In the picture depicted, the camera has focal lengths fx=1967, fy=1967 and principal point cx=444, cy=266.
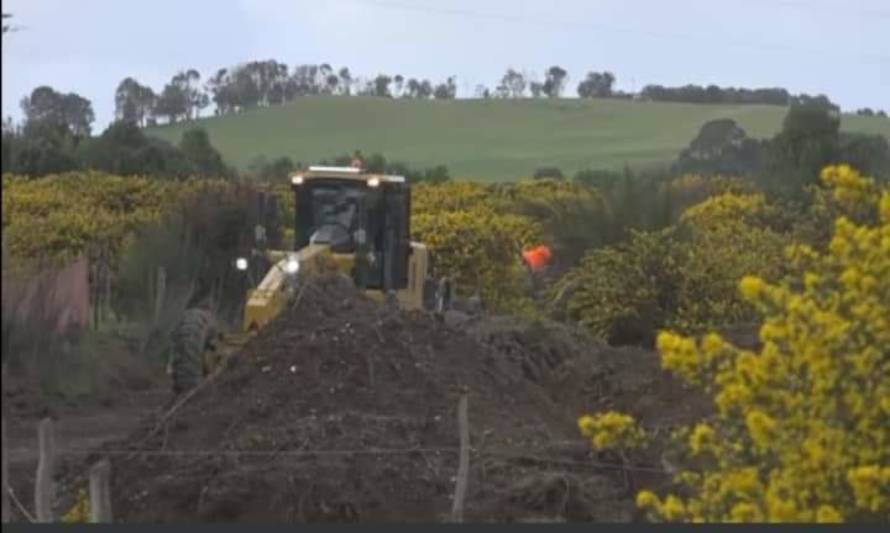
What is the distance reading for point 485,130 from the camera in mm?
87375

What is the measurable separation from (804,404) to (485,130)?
8030cm

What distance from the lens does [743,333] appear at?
70.4 feet

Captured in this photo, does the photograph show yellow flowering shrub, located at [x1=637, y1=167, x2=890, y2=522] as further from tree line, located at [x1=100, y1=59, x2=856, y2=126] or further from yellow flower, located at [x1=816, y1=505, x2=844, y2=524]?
tree line, located at [x1=100, y1=59, x2=856, y2=126]

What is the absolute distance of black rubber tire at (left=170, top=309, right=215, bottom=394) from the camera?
1867cm

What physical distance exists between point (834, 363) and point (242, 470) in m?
6.52

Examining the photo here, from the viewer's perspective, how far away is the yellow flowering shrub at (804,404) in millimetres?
7227

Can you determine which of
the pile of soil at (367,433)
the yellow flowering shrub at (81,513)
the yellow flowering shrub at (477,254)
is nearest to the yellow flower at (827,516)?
the yellow flowering shrub at (81,513)

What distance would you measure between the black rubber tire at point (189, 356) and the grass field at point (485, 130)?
160ft

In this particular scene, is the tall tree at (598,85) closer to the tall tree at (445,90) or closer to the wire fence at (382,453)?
the tall tree at (445,90)

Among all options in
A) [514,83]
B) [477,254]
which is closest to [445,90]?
[514,83]

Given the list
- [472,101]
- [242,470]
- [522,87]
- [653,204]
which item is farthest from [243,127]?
[242,470]

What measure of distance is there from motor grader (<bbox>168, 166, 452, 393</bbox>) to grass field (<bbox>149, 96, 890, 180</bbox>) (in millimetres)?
46227

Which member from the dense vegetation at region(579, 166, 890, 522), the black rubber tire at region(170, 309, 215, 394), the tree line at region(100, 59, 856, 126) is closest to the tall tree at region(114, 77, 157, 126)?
the tree line at region(100, 59, 856, 126)

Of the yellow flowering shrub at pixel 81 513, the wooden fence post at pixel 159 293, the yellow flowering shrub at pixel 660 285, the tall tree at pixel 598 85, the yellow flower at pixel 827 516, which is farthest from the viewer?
the tall tree at pixel 598 85
